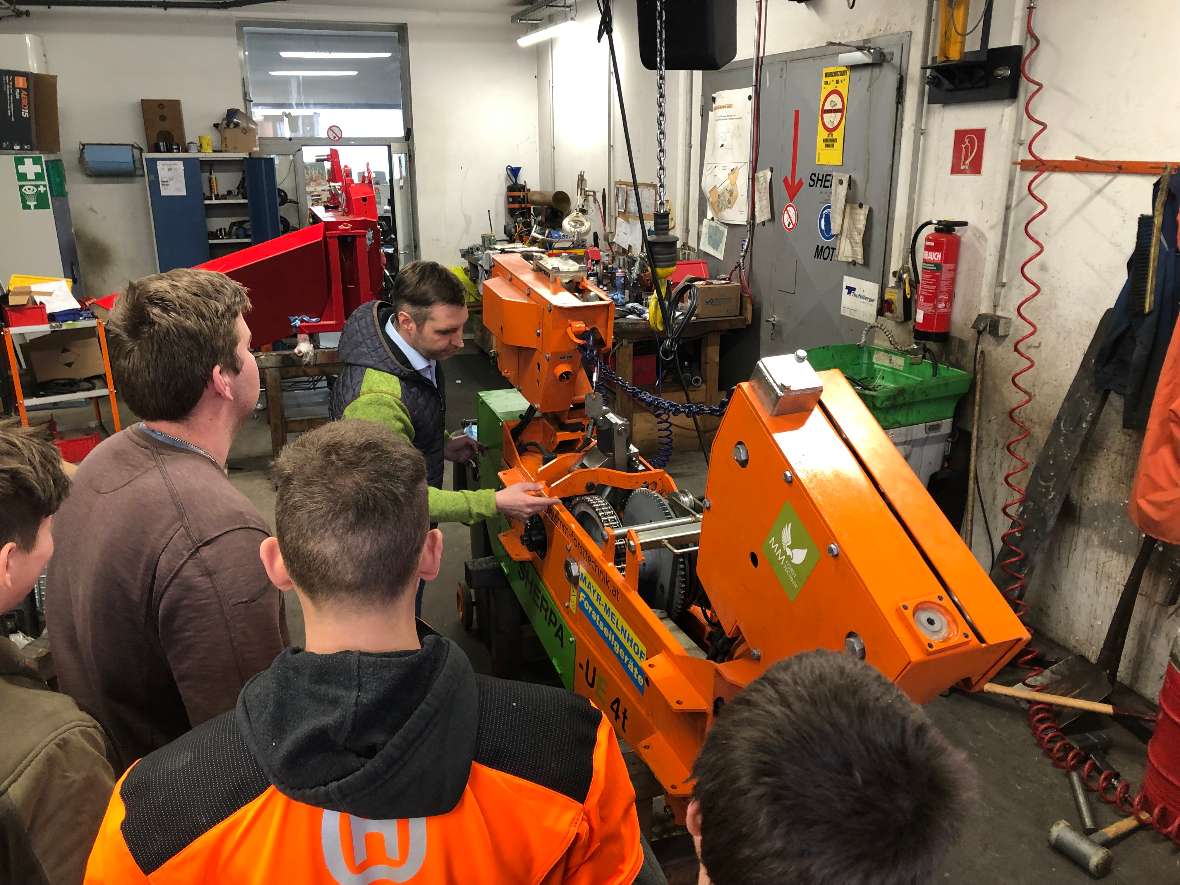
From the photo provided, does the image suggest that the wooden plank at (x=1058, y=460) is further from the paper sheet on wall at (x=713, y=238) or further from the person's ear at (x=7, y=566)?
the person's ear at (x=7, y=566)

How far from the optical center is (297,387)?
23.1 feet

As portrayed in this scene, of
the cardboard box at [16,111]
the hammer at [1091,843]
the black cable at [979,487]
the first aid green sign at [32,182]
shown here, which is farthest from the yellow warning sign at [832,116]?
the cardboard box at [16,111]

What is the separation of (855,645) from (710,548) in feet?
1.41

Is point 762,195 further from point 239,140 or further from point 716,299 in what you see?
point 239,140

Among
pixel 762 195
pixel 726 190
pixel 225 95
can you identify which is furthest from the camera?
pixel 225 95

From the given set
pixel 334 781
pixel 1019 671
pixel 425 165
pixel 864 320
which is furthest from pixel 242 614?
pixel 425 165

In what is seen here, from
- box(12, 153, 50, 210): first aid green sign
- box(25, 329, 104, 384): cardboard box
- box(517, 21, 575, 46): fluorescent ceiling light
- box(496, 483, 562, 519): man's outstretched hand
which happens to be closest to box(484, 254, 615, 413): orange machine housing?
box(496, 483, 562, 519): man's outstretched hand

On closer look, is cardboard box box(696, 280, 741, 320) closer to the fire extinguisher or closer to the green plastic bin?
the green plastic bin

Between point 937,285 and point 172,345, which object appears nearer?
point 172,345

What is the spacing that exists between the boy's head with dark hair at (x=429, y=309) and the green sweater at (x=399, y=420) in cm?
17

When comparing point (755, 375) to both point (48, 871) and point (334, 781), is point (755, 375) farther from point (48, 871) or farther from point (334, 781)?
point (48, 871)

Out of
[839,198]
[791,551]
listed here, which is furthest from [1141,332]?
[791,551]

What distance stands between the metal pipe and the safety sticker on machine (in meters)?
7.31

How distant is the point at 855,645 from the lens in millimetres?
1304
